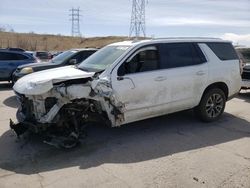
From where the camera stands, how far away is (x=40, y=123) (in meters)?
5.77

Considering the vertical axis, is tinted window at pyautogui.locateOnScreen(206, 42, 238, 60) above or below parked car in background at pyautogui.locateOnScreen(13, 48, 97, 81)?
above

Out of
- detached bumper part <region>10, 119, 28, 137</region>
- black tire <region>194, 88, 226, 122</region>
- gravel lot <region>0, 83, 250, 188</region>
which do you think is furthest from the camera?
black tire <region>194, 88, 226, 122</region>

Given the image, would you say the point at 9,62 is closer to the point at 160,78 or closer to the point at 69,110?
the point at 69,110

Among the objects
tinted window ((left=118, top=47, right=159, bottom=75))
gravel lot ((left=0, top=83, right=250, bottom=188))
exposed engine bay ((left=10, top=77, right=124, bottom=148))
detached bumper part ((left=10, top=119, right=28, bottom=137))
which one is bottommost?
gravel lot ((left=0, top=83, right=250, bottom=188))

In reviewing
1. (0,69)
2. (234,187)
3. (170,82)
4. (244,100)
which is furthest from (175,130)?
(0,69)

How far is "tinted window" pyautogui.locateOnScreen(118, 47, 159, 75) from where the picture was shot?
20.5 feet

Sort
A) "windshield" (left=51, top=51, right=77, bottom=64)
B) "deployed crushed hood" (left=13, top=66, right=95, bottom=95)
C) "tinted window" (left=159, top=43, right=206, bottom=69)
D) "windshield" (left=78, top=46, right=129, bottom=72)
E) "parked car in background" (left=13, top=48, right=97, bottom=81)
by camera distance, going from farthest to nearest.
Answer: "windshield" (left=51, top=51, right=77, bottom=64), "parked car in background" (left=13, top=48, right=97, bottom=81), "tinted window" (left=159, top=43, right=206, bottom=69), "windshield" (left=78, top=46, right=129, bottom=72), "deployed crushed hood" (left=13, top=66, right=95, bottom=95)

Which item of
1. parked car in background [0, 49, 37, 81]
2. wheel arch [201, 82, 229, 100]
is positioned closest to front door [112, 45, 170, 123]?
wheel arch [201, 82, 229, 100]

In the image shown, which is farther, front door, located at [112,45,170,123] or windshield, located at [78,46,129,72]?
windshield, located at [78,46,129,72]

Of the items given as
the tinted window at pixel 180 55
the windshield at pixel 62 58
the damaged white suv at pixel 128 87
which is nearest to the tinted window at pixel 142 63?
the damaged white suv at pixel 128 87

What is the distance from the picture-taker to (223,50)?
313 inches

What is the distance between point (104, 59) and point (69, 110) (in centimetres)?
147

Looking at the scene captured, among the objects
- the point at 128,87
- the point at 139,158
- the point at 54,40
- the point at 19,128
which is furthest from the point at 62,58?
the point at 54,40

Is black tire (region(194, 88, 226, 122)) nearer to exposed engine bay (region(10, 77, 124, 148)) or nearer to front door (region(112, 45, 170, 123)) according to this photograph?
front door (region(112, 45, 170, 123))
